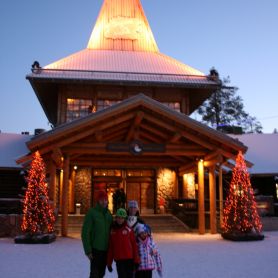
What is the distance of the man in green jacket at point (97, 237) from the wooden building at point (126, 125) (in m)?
8.73

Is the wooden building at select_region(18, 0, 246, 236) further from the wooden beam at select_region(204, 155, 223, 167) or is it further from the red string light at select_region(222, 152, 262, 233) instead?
the red string light at select_region(222, 152, 262, 233)

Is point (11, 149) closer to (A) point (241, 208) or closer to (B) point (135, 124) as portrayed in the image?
(B) point (135, 124)

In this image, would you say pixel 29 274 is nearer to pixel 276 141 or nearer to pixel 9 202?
pixel 9 202

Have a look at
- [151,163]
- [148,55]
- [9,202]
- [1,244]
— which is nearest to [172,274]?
[1,244]

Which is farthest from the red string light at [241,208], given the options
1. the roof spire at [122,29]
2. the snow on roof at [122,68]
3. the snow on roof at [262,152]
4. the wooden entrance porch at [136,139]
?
the roof spire at [122,29]

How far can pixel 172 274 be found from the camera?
834cm

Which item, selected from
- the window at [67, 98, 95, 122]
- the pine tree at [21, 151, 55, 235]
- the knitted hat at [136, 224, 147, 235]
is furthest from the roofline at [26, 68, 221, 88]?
the knitted hat at [136, 224, 147, 235]

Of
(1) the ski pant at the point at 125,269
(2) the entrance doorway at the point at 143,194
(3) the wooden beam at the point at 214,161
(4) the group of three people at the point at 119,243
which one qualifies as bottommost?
(1) the ski pant at the point at 125,269

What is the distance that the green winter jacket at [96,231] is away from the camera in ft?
19.2

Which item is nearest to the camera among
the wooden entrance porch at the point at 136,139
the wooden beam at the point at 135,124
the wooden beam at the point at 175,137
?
the wooden entrance porch at the point at 136,139

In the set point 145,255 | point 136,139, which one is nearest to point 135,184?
point 136,139

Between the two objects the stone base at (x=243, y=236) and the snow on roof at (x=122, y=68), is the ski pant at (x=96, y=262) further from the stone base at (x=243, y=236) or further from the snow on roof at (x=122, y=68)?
the snow on roof at (x=122, y=68)

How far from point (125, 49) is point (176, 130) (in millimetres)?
13077

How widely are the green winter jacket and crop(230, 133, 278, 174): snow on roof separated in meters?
18.0
